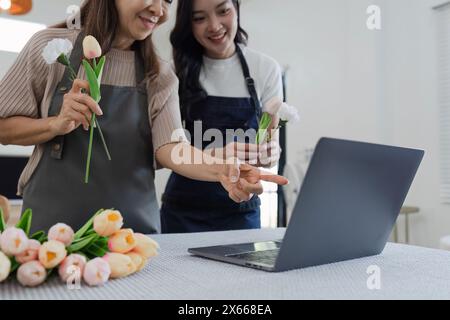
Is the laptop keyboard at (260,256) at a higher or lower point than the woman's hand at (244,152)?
lower

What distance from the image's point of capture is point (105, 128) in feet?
3.63

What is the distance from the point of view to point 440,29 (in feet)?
9.45

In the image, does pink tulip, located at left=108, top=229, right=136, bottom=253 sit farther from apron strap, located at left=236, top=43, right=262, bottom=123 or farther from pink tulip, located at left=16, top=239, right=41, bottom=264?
apron strap, located at left=236, top=43, right=262, bottom=123

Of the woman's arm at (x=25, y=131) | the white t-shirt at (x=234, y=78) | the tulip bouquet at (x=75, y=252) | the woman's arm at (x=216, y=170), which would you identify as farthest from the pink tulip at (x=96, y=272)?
the white t-shirt at (x=234, y=78)

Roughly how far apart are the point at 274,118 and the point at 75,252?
23.6 inches

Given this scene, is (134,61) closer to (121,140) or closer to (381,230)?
(121,140)

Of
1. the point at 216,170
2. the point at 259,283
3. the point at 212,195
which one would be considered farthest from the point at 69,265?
the point at 212,195

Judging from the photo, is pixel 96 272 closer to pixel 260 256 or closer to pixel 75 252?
pixel 75 252

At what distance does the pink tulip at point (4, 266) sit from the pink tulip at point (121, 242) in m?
0.13

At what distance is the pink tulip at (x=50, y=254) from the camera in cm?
57

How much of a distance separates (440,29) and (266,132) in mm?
2338

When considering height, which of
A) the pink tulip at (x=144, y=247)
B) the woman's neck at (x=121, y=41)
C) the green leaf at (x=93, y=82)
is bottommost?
the pink tulip at (x=144, y=247)

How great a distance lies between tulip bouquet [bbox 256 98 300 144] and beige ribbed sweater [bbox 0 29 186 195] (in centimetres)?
21

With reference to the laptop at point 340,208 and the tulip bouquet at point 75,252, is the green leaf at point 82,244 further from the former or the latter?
the laptop at point 340,208
